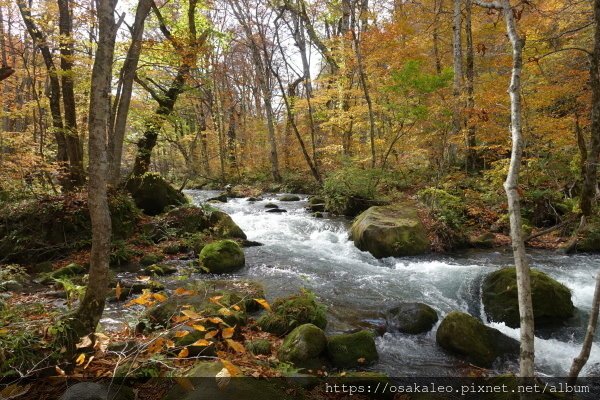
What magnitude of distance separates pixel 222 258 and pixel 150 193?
5097mm

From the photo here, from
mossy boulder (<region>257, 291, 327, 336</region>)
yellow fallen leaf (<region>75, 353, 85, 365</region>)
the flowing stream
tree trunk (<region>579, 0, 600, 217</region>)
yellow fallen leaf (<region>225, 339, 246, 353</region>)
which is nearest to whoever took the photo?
yellow fallen leaf (<region>225, 339, 246, 353</region>)

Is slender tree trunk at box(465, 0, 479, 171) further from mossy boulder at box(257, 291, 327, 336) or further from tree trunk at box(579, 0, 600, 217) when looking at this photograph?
mossy boulder at box(257, 291, 327, 336)

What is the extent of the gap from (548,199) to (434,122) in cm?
445

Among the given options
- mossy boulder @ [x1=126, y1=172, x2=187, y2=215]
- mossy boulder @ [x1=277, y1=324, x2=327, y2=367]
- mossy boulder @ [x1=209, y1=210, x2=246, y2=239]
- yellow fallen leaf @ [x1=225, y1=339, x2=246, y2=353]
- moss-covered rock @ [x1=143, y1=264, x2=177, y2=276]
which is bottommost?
mossy boulder @ [x1=277, y1=324, x2=327, y2=367]

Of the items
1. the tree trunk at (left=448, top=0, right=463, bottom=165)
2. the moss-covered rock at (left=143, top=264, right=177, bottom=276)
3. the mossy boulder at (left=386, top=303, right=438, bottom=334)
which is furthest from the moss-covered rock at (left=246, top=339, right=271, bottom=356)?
the tree trunk at (left=448, top=0, right=463, bottom=165)

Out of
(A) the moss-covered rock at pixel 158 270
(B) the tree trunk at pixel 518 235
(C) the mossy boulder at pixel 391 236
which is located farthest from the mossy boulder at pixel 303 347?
(C) the mossy boulder at pixel 391 236

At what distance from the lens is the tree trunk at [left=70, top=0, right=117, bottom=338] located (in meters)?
3.28

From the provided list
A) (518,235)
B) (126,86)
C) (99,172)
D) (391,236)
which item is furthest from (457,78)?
(99,172)

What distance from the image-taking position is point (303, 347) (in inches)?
183

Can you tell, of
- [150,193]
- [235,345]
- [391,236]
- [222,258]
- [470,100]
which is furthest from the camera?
[470,100]

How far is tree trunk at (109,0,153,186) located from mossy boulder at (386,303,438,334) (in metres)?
8.89

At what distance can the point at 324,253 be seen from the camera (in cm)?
999

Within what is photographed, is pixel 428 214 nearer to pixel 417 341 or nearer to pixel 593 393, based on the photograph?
pixel 417 341

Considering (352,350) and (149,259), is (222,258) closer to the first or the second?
(149,259)
